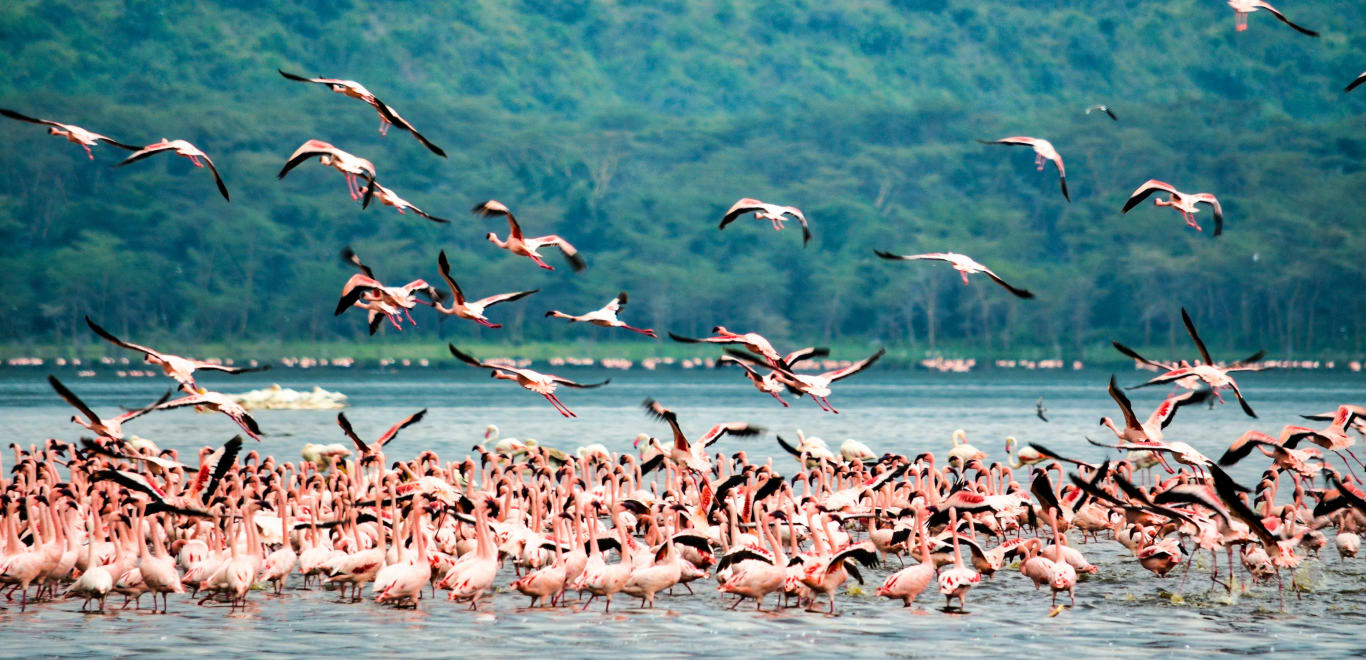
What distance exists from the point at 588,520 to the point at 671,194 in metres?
103

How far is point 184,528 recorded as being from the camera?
1850 cm

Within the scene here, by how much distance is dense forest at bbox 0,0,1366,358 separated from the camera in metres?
100

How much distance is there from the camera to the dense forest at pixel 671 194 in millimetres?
100438

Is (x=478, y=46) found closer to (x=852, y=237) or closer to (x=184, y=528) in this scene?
(x=852, y=237)

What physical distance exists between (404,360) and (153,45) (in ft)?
210

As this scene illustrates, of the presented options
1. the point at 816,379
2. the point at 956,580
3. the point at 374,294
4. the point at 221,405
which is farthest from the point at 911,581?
the point at 221,405

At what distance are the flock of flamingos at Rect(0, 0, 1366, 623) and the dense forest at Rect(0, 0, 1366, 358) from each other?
80.9m

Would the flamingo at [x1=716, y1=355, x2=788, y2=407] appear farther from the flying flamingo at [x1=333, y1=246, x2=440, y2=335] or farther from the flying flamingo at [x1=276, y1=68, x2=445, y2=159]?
the flying flamingo at [x1=276, y1=68, x2=445, y2=159]

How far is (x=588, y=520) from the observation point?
53.9ft

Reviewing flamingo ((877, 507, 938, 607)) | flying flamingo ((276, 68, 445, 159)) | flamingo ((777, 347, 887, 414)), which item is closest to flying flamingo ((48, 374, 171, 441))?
flying flamingo ((276, 68, 445, 159))

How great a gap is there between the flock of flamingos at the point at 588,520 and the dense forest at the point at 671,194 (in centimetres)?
8092

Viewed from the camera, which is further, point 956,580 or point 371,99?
point 956,580

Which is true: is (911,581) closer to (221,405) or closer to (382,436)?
(221,405)

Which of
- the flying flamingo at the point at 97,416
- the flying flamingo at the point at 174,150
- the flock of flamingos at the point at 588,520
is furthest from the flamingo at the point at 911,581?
the flying flamingo at the point at 174,150
